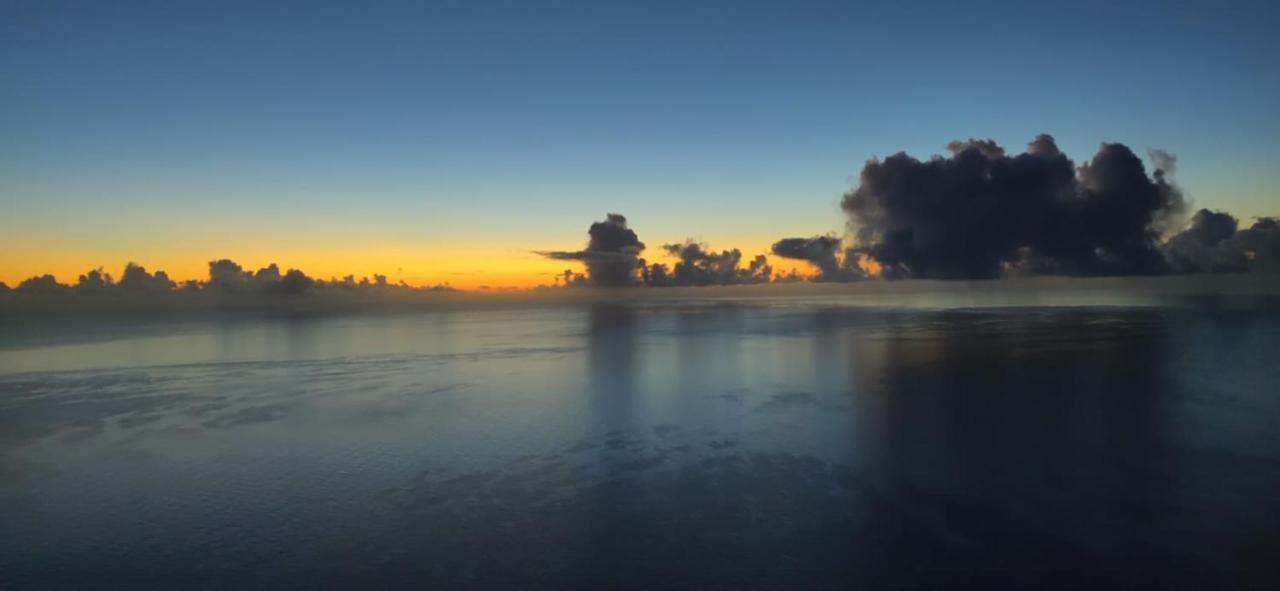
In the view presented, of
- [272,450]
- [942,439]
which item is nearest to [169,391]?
[272,450]

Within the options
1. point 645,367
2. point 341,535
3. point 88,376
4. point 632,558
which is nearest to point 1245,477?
point 632,558

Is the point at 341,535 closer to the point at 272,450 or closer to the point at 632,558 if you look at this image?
the point at 632,558

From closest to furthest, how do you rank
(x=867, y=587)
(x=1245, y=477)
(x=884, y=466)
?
(x=867, y=587) < (x=1245, y=477) < (x=884, y=466)

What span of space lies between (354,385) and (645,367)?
15444 millimetres

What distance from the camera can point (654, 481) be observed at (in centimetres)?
1608

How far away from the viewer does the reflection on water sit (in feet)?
37.2

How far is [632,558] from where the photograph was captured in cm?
1173

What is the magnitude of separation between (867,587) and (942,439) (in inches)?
409

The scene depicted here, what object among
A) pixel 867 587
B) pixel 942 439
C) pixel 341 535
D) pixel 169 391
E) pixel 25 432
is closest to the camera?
pixel 867 587

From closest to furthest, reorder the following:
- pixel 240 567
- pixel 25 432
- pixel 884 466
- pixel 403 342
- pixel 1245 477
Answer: pixel 240 567
pixel 1245 477
pixel 884 466
pixel 25 432
pixel 403 342

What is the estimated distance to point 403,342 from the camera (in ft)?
213

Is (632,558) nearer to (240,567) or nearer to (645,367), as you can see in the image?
(240,567)

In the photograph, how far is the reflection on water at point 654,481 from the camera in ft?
37.2

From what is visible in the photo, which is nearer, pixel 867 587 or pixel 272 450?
pixel 867 587
